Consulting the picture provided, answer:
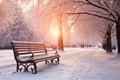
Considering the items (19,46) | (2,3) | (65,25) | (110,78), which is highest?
(2,3)

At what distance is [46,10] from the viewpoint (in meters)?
16.7

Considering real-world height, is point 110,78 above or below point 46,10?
below

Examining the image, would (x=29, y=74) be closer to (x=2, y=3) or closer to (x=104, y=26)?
(x=104, y=26)

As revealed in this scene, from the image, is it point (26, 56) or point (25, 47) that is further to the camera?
point (25, 47)

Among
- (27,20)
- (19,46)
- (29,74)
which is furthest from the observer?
(27,20)

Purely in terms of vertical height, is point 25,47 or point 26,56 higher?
point 25,47

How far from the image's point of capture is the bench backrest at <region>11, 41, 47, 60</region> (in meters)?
10.3

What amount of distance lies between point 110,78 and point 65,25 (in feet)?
25.4

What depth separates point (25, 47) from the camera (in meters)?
11.5

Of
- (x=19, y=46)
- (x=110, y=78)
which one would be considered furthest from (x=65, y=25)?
(x=110, y=78)

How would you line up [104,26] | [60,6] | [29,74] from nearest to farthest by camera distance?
1. [29,74]
2. [60,6]
3. [104,26]

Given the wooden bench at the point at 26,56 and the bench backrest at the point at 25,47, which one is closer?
the wooden bench at the point at 26,56

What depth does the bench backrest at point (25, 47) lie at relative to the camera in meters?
10.3

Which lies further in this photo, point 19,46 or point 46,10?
point 46,10
